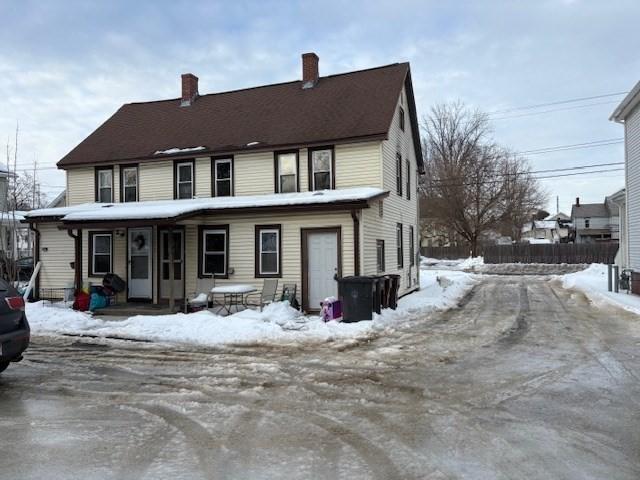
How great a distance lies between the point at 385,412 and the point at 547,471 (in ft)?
6.14

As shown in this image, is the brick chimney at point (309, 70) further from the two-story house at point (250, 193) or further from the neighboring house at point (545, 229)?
the neighboring house at point (545, 229)

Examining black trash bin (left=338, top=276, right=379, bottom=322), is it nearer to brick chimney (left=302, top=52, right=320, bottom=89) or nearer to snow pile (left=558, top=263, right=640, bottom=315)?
snow pile (left=558, top=263, right=640, bottom=315)

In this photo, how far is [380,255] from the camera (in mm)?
15750

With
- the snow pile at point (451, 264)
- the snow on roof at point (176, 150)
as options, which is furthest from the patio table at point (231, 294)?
the snow pile at point (451, 264)

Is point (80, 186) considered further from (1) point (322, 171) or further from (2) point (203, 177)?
(1) point (322, 171)

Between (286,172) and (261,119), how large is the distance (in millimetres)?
2739

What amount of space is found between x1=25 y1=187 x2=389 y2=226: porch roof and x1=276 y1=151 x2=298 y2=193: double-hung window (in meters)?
0.39

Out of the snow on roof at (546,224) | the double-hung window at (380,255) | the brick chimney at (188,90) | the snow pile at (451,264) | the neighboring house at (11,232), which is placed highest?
the brick chimney at (188,90)

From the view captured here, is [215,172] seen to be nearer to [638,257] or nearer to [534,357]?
[534,357]

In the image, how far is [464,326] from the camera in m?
11.7

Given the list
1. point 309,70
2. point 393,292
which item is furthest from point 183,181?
point 393,292

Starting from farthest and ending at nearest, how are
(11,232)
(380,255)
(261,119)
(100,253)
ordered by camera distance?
(11,232), (261,119), (100,253), (380,255)

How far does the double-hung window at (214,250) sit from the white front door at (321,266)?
2605 mm

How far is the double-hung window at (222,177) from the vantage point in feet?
54.0
